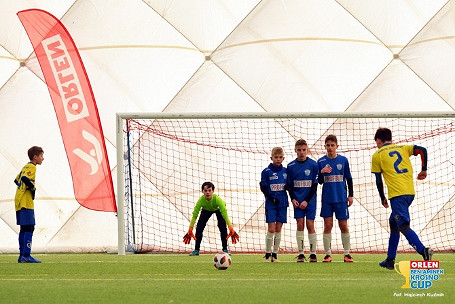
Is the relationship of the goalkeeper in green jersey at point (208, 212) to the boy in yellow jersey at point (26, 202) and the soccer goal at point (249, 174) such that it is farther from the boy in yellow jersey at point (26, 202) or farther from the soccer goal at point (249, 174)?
the boy in yellow jersey at point (26, 202)

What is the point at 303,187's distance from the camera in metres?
11.4

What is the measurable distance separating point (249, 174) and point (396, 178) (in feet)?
22.0

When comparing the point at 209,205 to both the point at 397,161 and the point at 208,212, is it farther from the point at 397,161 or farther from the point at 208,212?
the point at 397,161

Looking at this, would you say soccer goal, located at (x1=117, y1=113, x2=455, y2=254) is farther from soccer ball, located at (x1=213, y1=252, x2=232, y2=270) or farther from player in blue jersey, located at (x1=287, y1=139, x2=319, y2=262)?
soccer ball, located at (x1=213, y1=252, x2=232, y2=270)

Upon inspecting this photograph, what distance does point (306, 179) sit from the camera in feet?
37.5

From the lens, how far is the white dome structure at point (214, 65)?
652 inches

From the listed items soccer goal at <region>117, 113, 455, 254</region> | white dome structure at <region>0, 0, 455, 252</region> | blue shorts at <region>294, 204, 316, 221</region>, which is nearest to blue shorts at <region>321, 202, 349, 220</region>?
blue shorts at <region>294, 204, 316, 221</region>

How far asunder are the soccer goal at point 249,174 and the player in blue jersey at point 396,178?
5.69 metres

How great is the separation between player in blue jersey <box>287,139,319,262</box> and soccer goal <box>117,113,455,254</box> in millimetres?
3588

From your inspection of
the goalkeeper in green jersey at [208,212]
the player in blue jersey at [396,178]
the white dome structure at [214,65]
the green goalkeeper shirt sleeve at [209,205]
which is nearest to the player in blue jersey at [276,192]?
the goalkeeper in green jersey at [208,212]

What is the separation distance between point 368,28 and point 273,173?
5952mm

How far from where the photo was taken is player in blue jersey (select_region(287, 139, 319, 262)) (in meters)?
11.4

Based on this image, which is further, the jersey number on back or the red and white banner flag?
the red and white banner flag

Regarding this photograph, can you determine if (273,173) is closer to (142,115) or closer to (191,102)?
(142,115)
